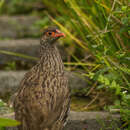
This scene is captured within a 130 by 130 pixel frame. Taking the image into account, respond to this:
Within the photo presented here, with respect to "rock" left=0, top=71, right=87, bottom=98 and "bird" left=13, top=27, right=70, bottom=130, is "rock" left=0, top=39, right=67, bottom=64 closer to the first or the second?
"rock" left=0, top=71, right=87, bottom=98

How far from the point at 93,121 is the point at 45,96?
2.04 feet

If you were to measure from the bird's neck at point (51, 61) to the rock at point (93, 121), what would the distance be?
45 cm

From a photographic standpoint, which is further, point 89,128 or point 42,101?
point 89,128

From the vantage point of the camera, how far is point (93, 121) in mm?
2998

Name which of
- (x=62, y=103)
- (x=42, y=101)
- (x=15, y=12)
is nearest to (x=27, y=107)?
(x=42, y=101)

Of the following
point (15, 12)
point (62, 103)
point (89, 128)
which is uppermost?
point (15, 12)

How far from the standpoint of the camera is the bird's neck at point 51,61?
9.27ft

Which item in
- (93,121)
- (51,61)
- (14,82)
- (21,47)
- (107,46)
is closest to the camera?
(51,61)

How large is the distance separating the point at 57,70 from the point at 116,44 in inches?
29.6

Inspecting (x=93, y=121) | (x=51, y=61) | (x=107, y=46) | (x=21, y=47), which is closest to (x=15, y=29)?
(x=21, y=47)

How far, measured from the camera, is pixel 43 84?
265 cm

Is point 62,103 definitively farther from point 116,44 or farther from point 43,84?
point 116,44

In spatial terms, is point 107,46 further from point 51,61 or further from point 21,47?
point 21,47

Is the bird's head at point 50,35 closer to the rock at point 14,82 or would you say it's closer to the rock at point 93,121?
the rock at point 93,121
